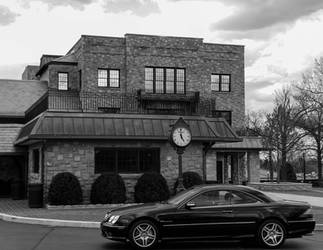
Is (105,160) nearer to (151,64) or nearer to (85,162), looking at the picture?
(85,162)

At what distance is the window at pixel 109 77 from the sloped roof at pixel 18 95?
4542mm

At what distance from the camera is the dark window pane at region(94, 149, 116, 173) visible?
22.0 metres

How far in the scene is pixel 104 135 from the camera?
21.5 m

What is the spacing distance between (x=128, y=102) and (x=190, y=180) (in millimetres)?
21625

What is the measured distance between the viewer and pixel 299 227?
1203 cm

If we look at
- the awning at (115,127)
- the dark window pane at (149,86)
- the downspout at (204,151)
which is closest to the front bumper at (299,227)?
the awning at (115,127)

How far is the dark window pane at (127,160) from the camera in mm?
22281

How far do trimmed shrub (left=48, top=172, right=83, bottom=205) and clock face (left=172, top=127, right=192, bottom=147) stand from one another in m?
4.86

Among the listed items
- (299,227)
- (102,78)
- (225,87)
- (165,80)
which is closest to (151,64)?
(165,80)

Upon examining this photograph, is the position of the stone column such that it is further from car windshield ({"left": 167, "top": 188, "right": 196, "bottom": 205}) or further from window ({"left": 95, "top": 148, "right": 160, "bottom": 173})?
car windshield ({"left": 167, "top": 188, "right": 196, "bottom": 205})

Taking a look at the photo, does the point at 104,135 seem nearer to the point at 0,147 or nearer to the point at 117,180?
the point at 117,180

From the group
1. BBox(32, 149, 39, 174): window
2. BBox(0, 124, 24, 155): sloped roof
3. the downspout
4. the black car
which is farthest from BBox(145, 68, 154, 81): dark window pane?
the black car

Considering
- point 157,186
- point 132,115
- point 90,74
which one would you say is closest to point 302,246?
point 157,186

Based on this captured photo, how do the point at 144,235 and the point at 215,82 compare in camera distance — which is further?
the point at 215,82
